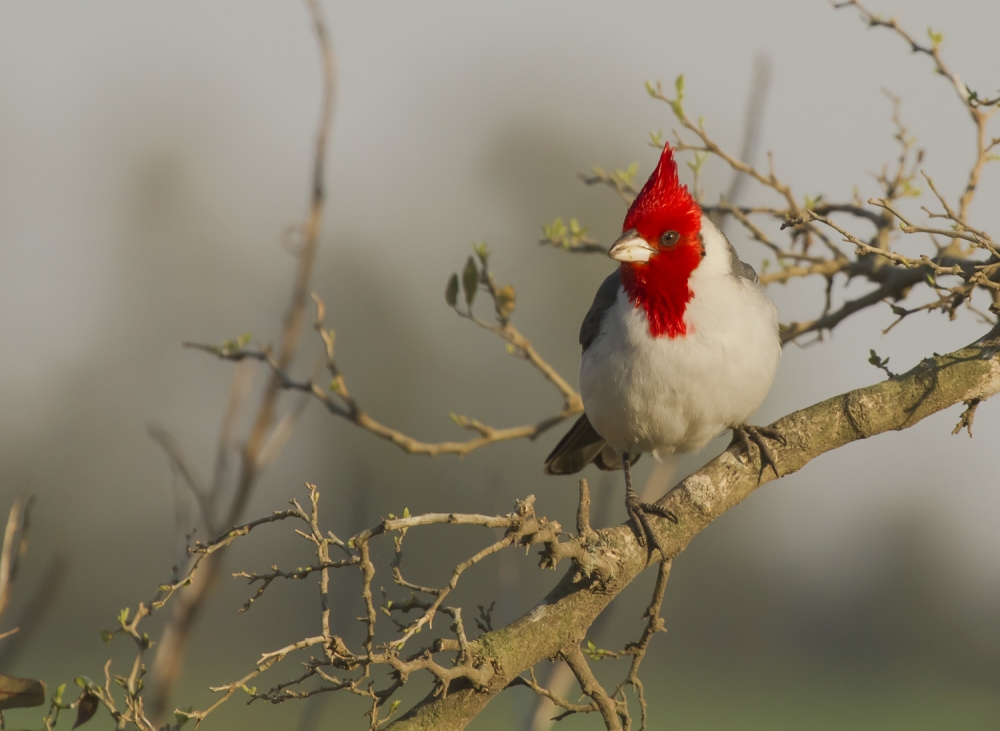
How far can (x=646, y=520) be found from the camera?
131 inches

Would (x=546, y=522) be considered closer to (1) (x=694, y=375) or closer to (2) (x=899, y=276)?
(1) (x=694, y=375)

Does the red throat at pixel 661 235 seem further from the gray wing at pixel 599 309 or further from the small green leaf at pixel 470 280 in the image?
the small green leaf at pixel 470 280

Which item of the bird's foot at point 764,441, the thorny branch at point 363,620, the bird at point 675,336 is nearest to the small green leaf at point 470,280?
the bird at point 675,336

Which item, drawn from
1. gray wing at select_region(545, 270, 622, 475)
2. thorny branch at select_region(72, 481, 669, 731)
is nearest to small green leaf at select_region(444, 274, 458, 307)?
gray wing at select_region(545, 270, 622, 475)

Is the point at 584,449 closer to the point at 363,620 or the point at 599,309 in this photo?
the point at 599,309

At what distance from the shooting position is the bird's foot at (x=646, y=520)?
3.26 m

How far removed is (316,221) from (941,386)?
2.15 m

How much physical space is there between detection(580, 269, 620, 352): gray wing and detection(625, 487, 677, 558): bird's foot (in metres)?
1.28

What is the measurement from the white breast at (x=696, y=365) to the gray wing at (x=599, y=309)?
0.15 m

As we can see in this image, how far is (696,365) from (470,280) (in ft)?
3.17

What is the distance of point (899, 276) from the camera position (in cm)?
412

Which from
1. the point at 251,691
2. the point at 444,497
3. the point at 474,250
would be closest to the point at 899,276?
the point at 474,250

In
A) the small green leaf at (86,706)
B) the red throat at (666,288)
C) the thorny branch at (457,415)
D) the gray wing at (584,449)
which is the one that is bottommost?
the gray wing at (584,449)

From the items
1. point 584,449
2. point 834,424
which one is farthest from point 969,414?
point 584,449
